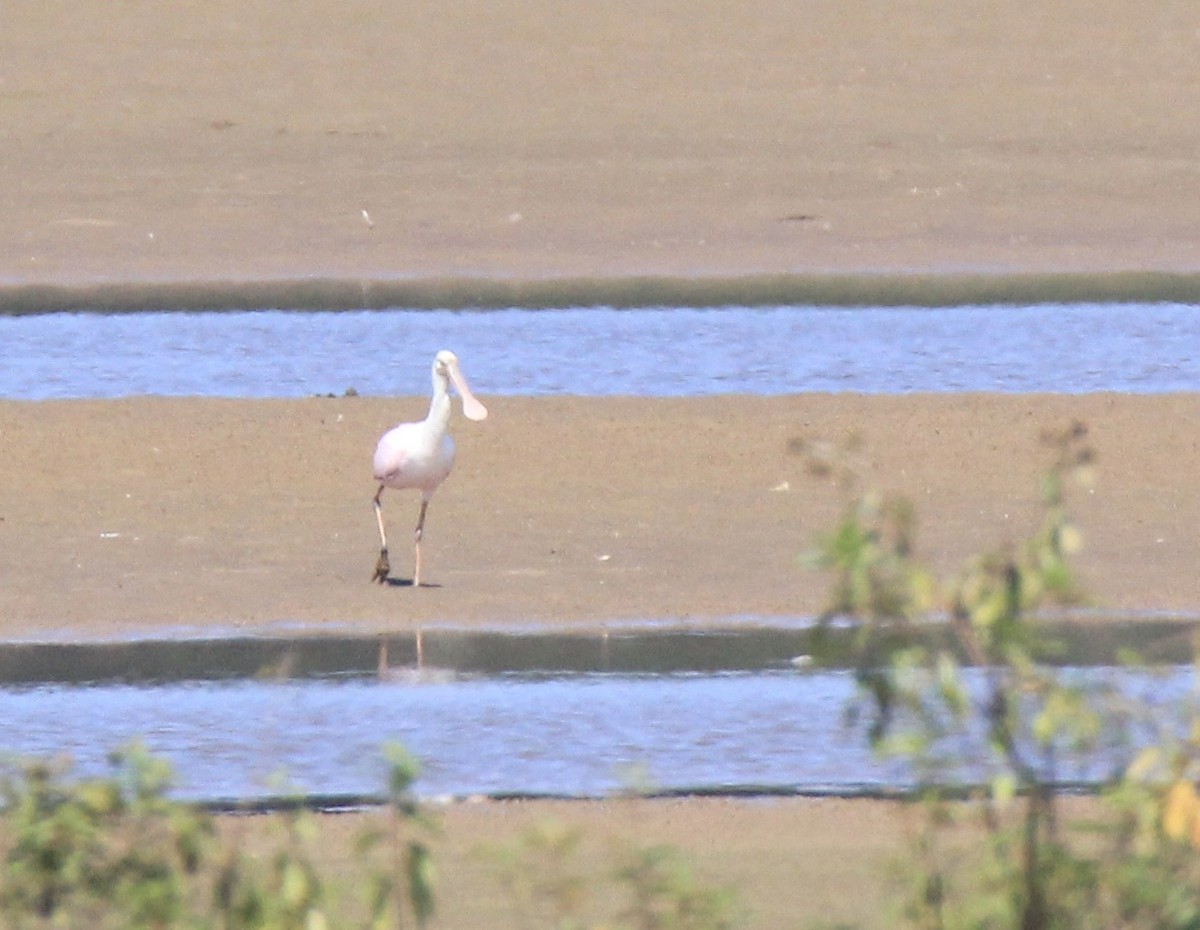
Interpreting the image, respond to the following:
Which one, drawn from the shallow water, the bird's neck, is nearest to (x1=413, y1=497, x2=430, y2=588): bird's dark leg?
the bird's neck

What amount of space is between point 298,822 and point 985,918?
0.99 metres

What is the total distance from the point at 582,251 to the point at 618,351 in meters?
3.00

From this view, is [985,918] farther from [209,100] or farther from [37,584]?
[209,100]

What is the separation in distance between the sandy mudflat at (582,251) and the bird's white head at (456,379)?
57 cm

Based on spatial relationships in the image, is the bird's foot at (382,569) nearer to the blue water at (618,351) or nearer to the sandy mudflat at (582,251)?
the sandy mudflat at (582,251)

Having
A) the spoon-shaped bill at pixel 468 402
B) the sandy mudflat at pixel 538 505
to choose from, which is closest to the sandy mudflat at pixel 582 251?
the sandy mudflat at pixel 538 505

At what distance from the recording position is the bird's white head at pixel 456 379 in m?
11.3

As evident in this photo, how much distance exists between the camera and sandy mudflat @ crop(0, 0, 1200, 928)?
34.6 feet

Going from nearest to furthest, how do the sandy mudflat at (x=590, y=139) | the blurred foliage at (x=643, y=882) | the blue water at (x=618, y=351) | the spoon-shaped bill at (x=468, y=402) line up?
1. the blurred foliage at (x=643, y=882)
2. the spoon-shaped bill at (x=468, y=402)
3. the blue water at (x=618, y=351)
4. the sandy mudflat at (x=590, y=139)

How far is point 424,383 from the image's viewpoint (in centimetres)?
1509

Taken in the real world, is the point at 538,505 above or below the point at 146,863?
above

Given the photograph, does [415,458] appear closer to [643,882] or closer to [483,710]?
[483,710]

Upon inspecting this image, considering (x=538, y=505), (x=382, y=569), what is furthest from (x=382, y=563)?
(x=538, y=505)

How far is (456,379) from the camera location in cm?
1138
